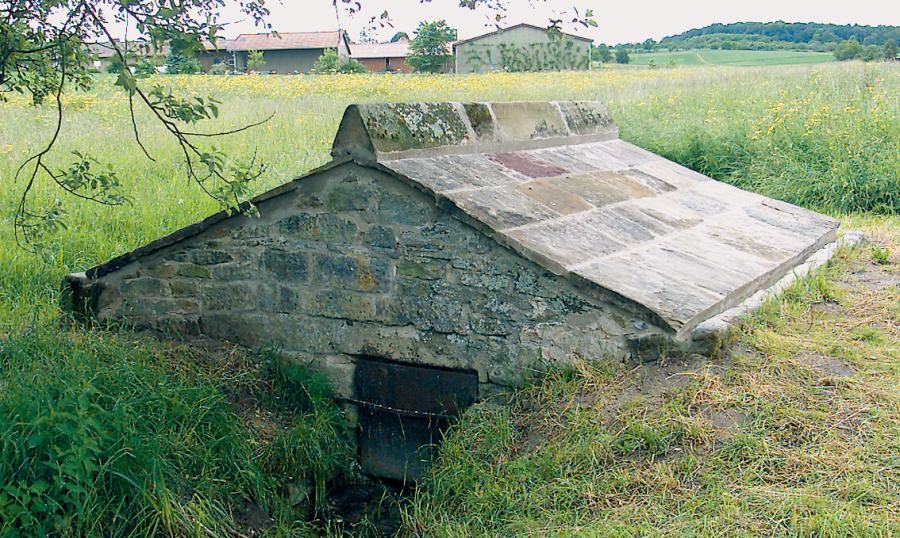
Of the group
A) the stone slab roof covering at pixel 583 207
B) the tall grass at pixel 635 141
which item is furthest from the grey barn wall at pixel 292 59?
the stone slab roof covering at pixel 583 207

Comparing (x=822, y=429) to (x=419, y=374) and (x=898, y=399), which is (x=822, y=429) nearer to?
(x=898, y=399)

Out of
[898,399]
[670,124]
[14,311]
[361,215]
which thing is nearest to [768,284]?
[898,399]

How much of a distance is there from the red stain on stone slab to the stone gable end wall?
1269 millimetres

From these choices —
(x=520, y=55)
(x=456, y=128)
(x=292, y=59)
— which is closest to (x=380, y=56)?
(x=292, y=59)

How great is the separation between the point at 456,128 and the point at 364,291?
142 cm

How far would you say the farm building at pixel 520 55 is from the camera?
31.1m

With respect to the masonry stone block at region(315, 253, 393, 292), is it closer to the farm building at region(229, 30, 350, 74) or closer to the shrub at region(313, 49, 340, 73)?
the shrub at region(313, 49, 340, 73)

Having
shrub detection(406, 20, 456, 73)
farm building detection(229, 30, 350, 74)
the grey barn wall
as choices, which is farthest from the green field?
the grey barn wall

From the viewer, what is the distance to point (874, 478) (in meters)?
3.55

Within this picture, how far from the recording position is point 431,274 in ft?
16.9

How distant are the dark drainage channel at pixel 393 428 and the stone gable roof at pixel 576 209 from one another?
1.00m

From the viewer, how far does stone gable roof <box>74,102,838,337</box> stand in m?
4.86

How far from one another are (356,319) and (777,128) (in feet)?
30.1

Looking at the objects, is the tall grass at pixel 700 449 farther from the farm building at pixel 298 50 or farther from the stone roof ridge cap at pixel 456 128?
the farm building at pixel 298 50
